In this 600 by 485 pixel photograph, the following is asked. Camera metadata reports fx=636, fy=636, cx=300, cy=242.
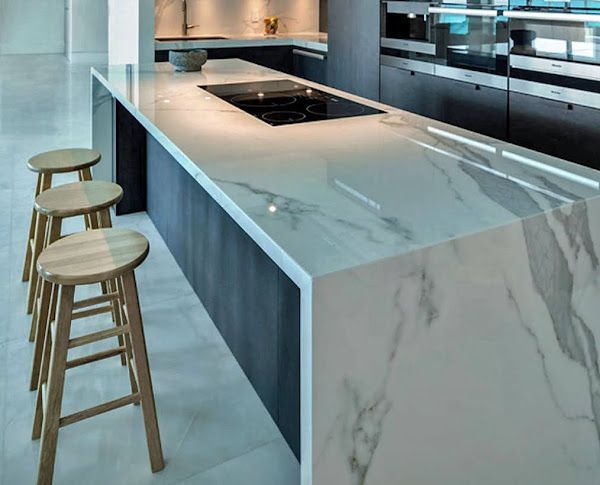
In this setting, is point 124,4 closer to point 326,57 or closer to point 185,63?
point 326,57

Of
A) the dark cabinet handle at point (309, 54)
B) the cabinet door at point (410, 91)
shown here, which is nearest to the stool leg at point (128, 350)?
the cabinet door at point (410, 91)

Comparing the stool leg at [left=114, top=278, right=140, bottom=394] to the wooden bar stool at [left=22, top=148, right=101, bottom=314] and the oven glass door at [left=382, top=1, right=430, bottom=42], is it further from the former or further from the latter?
the oven glass door at [left=382, top=1, right=430, bottom=42]

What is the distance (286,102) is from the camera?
2.90 meters

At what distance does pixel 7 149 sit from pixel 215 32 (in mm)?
2505

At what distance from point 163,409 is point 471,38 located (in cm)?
284

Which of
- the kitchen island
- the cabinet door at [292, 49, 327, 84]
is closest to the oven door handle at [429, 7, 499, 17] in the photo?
the kitchen island

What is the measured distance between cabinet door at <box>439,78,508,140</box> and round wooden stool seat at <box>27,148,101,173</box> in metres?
2.24

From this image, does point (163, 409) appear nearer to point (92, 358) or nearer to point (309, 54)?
point (92, 358)

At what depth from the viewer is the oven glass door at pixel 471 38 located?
359cm

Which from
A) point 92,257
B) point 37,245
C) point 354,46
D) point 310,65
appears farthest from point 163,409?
point 310,65

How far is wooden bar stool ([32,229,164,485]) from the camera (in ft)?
5.85

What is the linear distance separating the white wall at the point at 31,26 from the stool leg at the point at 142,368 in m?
13.9

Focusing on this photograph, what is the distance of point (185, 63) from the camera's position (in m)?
3.72

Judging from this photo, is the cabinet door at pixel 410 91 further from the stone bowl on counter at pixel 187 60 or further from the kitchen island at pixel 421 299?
the kitchen island at pixel 421 299
